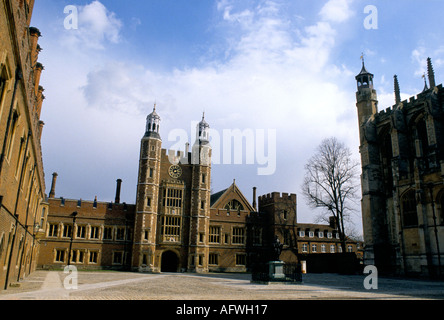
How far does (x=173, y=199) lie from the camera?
129 feet

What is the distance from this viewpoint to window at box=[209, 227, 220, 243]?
41.4 m

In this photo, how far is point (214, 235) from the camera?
137 ft

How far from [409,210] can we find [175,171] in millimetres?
25218

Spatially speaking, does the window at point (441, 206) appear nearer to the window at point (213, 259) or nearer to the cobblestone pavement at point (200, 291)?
the cobblestone pavement at point (200, 291)

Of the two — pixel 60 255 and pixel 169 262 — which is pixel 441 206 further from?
pixel 60 255

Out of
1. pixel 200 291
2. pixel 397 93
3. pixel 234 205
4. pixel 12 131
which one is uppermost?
pixel 397 93

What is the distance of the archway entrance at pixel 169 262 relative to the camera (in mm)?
39219

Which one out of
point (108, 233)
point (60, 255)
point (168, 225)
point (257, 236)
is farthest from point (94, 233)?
point (257, 236)

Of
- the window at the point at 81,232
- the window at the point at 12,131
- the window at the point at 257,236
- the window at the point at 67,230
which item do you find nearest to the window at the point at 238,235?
the window at the point at 257,236

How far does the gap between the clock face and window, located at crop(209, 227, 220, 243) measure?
8056 millimetres

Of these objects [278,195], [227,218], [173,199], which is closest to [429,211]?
[278,195]

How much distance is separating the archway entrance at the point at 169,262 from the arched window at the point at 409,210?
24.7 meters

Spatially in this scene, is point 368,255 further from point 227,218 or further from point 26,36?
point 26,36

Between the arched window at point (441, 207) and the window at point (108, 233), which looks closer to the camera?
the arched window at point (441, 207)
